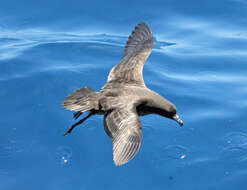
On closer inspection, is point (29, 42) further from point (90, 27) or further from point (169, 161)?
point (169, 161)

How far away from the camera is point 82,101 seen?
5.66m

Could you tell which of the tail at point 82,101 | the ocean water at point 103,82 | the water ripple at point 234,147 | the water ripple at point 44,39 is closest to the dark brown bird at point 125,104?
the tail at point 82,101

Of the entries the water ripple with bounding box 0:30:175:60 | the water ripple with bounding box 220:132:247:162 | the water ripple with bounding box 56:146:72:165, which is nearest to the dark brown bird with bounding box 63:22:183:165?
Answer: the water ripple with bounding box 56:146:72:165

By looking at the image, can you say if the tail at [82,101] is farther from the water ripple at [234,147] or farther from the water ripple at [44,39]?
the water ripple at [44,39]

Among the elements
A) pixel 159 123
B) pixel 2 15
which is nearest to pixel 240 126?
pixel 159 123

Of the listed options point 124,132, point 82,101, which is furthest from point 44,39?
point 124,132

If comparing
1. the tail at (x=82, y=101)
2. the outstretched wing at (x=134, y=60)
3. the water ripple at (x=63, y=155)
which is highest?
the outstretched wing at (x=134, y=60)

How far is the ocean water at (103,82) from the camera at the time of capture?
6496 millimetres

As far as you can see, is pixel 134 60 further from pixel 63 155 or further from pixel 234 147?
pixel 234 147

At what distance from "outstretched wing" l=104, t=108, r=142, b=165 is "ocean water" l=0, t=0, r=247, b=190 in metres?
1.28

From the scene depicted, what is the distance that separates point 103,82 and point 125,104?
2.40 metres

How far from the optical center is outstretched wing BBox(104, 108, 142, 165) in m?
4.88

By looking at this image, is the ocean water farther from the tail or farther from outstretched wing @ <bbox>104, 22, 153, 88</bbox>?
the tail

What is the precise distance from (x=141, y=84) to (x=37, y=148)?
164 cm
